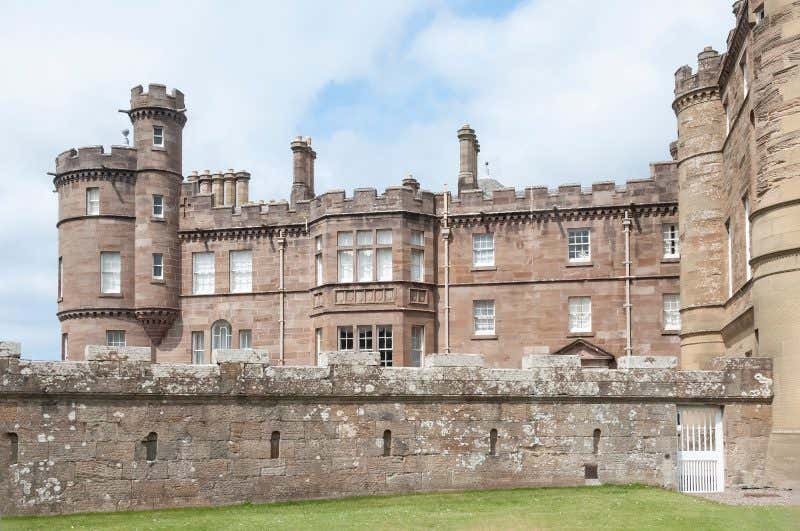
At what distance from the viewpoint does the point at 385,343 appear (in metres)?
37.9

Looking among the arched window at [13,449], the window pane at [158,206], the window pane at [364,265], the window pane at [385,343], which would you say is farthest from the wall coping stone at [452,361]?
the window pane at [158,206]

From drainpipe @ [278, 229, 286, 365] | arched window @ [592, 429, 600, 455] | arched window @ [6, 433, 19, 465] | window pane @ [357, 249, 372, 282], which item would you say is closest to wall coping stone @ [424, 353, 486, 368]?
arched window @ [592, 429, 600, 455]

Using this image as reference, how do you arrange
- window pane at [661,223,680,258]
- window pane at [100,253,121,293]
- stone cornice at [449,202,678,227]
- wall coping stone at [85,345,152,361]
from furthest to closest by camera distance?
window pane at [100,253,121,293] → stone cornice at [449,202,678,227] → window pane at [661,223,680,258] → wall coping stone at [85,345,152,361]

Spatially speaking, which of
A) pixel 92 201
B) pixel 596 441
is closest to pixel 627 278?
pixel 596 441

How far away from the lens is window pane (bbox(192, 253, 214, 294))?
41.3 metres

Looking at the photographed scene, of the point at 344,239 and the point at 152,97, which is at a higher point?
the point at 152,97

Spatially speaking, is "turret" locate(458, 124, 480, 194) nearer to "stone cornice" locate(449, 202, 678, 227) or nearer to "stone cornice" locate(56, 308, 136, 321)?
"stone cornice" locate(449, 202, 678, 227)

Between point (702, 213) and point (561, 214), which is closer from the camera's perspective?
point (702, 213)

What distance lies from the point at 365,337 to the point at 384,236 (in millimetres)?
3902

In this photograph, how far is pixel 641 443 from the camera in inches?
814

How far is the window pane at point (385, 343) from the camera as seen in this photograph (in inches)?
1486

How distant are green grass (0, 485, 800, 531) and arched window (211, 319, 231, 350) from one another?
22.7 meters

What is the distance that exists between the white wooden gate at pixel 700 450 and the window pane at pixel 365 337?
1822 cm

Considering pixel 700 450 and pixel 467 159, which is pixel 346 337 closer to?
pixel 467 159
